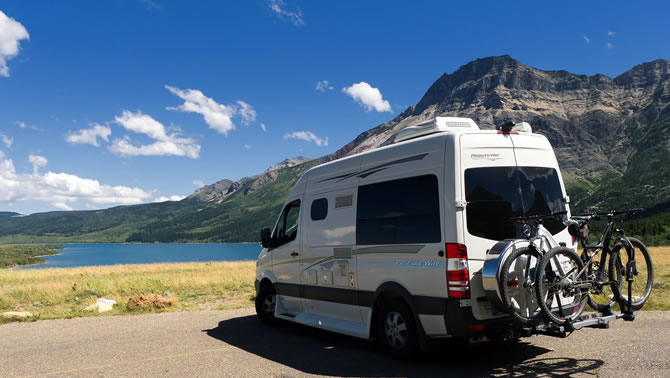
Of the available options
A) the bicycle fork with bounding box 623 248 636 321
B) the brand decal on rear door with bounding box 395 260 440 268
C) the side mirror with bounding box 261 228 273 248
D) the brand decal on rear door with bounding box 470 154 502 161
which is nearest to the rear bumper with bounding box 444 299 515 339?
the brand decal on rear door with bounding box 395 260 440 268

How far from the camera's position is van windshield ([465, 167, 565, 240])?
247 inches

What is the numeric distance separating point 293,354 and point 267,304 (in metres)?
2.98

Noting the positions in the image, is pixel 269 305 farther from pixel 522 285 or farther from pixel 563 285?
pixel 563 285

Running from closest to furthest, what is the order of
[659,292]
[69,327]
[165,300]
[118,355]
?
[118,355]
[69,327]
[659,292]
[165,300]

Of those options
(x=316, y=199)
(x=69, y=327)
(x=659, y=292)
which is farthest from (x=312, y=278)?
(x=659, y=292)

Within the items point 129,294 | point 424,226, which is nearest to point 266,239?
point 424,226

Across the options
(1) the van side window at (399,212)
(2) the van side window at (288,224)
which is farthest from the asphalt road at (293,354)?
(2) the van side window at (288,224)

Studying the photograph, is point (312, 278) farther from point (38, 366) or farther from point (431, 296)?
point (38, 366)

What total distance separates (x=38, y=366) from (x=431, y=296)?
6.00 m

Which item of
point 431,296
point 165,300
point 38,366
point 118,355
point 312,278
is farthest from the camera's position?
point 165,300

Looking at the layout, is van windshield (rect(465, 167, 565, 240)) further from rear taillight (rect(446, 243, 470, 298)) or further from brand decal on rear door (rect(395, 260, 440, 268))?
brand decal on rear door (rect(395, 260, 440, 268))

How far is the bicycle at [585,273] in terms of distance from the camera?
595cm

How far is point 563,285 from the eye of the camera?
598 centimetres

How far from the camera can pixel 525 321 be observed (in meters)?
5.88
